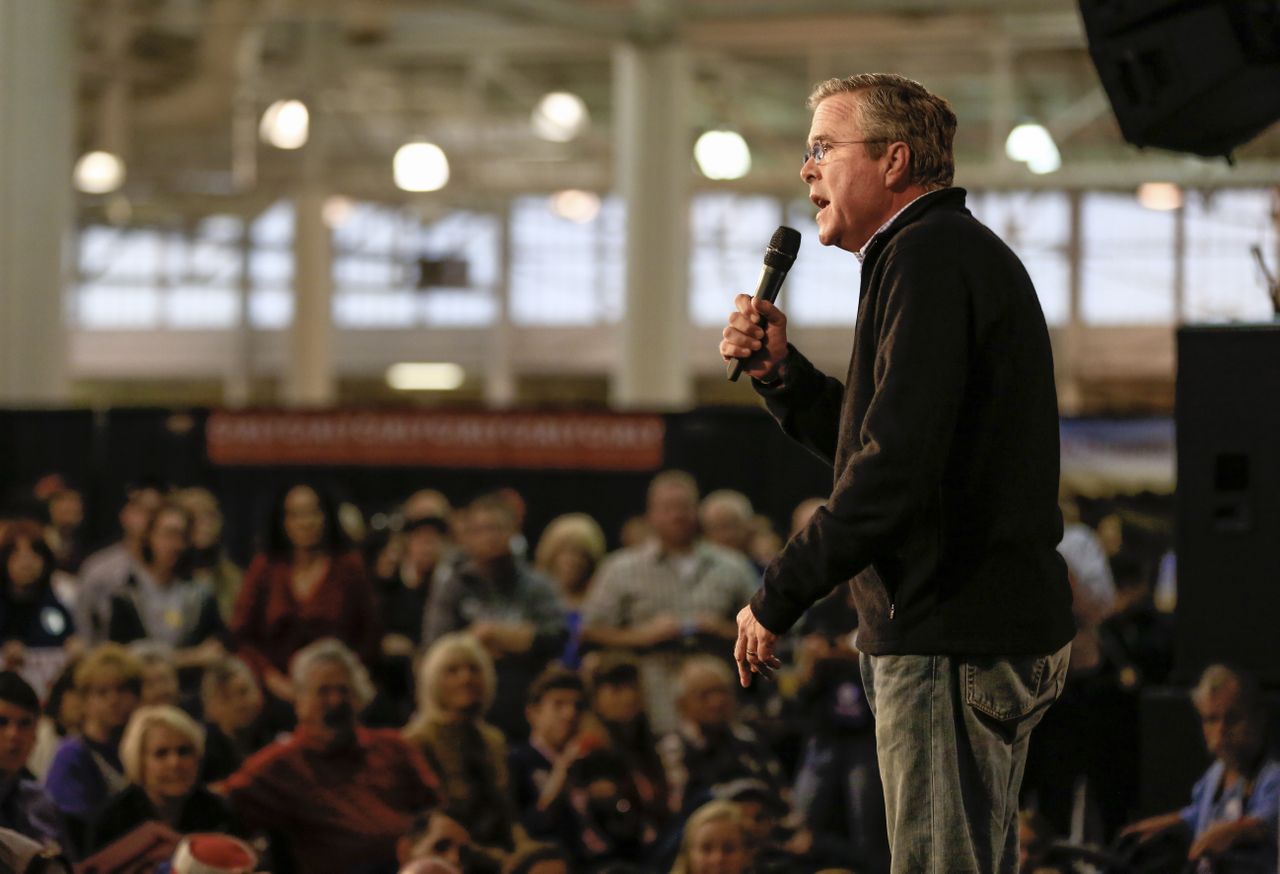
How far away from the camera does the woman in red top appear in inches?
247

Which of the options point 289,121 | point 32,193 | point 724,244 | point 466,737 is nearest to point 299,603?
point 466,737

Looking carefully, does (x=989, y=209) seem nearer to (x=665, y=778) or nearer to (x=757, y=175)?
(x=757, y=175)

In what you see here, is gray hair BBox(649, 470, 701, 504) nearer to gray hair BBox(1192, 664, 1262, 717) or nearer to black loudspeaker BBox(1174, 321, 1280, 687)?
gray hair BBox(1192, 664, 1262, 717)

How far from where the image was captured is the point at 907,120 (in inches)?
93.4

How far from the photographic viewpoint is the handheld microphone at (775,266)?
263 centimetres

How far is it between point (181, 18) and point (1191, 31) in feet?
41.3

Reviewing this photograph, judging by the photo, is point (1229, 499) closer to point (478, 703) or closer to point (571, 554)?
point (478, 703)

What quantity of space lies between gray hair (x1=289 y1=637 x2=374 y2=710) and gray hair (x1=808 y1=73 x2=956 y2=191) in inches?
136

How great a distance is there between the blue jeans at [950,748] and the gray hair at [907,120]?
2.20ft

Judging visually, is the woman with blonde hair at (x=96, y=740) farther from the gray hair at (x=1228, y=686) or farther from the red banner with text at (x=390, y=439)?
the gray hair at (x=1228, y=686)

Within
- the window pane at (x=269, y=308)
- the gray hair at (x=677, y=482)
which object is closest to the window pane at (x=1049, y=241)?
the window pane at (x=269, y=308)

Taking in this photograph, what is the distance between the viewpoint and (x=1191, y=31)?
299 cm

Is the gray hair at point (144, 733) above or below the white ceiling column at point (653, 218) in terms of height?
below

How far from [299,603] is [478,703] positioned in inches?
43.3
